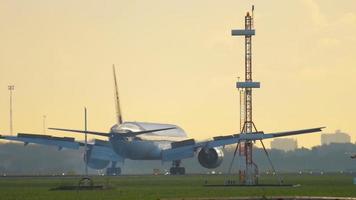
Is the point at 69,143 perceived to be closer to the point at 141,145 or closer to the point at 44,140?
the point at 44,140

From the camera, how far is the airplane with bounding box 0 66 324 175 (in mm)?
161875

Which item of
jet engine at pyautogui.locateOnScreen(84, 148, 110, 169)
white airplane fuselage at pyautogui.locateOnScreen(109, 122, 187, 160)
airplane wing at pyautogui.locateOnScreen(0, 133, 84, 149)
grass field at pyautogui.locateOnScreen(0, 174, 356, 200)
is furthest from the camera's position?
jet engine at pyautogui.locateOnScreen(84, 148, 110, 169)

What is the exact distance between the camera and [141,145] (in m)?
173

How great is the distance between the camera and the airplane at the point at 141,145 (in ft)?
531

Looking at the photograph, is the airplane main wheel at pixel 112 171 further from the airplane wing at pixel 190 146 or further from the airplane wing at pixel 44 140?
the airplane wing at pixel 44 140

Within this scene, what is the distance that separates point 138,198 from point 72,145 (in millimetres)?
94207

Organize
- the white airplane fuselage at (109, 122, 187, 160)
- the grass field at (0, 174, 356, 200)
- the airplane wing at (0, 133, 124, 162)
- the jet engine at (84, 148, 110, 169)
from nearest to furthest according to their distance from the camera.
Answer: the grass field at (0, 174, 356, 200) → the airplane wing at (0, 133, 124, 162) → the white airplane fuselage at (109, 122, 187, 160) → the jet engine at (84, 148, 110, 169)

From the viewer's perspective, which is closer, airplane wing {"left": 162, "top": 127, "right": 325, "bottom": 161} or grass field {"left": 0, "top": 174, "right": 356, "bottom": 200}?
grass field {"left": 0, "top": 174, "right": 356, "bottom": 200}

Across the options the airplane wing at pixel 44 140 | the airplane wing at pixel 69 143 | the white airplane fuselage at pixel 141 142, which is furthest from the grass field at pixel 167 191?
the white airplane fuselage at pixel 141 142

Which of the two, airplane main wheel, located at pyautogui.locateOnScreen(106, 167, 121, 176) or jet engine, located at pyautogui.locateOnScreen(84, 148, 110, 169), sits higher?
jet engine, located at pyautogui.locateOnScreen(84, 148, 110, 169)

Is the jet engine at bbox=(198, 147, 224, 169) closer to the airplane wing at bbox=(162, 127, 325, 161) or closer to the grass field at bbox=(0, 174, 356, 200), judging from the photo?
the airplane wing at bbox=(162, 127, 325, 161)

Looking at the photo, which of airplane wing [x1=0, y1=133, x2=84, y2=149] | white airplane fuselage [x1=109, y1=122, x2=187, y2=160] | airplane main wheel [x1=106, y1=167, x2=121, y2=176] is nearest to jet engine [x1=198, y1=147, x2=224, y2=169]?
white airplane fuselage [x1=109, y1=122, x2=187, y2=160]

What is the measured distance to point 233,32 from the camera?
11425 cm

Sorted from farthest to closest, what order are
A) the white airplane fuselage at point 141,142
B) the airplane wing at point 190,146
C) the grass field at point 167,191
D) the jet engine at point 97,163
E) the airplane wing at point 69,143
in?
the jet engine at point 97,163, the white airplane fuselage at point 141,142, the airplane wing at point 69,143, the airplane wing at point 190,146, the grass field at point 167,191
